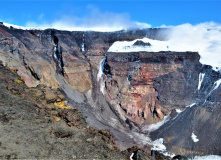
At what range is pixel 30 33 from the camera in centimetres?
4094

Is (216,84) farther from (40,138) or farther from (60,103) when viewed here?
(40,138)

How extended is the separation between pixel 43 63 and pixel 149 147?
25.5 metres

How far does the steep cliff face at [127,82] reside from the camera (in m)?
32.8

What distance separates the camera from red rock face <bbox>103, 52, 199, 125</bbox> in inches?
1566

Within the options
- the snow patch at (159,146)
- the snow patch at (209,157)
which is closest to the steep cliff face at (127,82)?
the snow patch at (209,157)

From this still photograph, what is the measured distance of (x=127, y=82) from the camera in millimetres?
42562

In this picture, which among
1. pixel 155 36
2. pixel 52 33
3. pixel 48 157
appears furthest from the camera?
pixel 155 36

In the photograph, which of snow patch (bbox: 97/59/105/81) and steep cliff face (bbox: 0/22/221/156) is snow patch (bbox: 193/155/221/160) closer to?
steep cliff face (bbox: 0/22/221/156)

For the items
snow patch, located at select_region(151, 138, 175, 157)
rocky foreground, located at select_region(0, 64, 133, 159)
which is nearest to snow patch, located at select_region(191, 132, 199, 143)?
snow patch, located at select_region(151, 138, 175, 157)

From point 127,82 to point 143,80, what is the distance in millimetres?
3652

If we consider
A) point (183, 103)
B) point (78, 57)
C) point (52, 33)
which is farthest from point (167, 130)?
point (52, 33)

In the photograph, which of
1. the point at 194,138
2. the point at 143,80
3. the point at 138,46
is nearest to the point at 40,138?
the point at 194,138

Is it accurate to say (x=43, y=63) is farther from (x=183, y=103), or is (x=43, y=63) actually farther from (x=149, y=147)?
(x=183, y=103)

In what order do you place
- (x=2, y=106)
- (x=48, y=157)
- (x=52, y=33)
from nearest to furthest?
(x=48, y=157) → (x=2, y=106) → (x=52, y=33)
